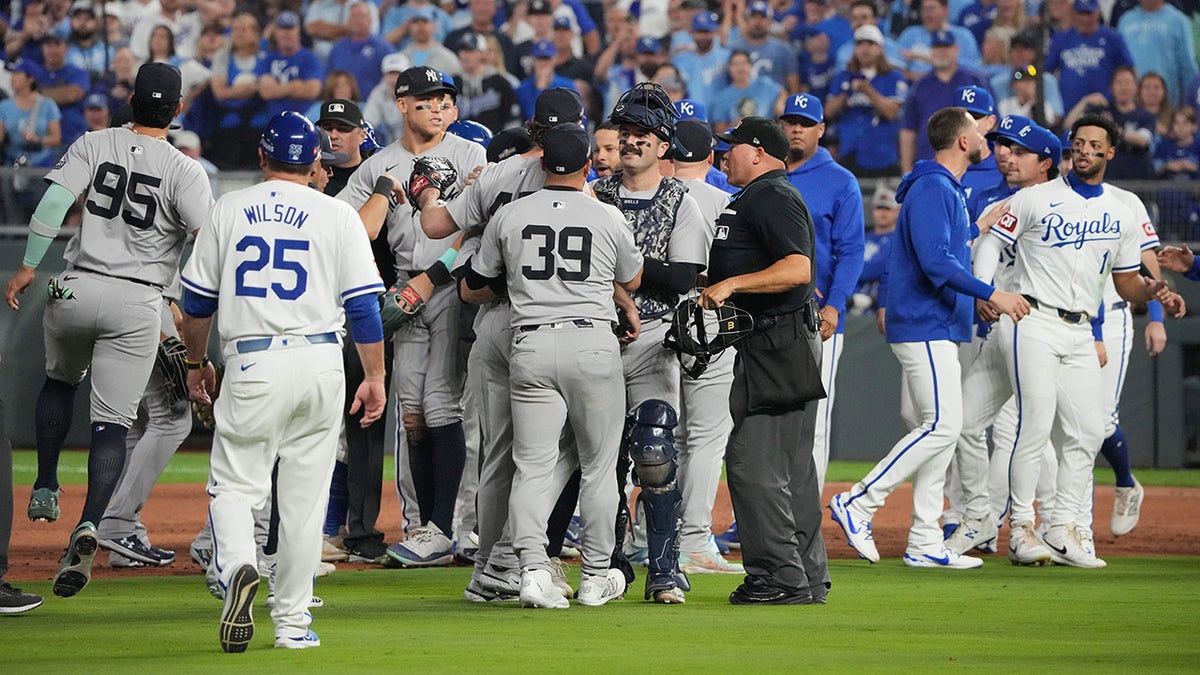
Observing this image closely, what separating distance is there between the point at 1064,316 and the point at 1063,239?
421 millimetres

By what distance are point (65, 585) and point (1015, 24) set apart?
38.4 ft

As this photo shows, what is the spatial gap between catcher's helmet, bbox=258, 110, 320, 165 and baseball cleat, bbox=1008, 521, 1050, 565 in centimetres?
475

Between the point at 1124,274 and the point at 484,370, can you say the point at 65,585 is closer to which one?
the point at 484,370

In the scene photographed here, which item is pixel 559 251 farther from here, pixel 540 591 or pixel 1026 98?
pixel 1026 98

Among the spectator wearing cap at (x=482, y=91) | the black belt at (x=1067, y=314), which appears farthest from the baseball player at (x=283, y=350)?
the spectator wearing cap at (x=482, y=91)

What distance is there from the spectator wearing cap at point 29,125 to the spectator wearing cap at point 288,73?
2172 mm

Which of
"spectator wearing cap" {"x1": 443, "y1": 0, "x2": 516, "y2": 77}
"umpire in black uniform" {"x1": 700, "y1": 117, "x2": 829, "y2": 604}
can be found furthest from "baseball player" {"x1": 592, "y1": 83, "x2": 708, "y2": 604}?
"spectator wearing cap" {"x1": 443, "y1": 0, "x2": 516, "y2": 77}

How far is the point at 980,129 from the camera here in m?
9.17

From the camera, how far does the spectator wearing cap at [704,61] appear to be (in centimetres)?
1585

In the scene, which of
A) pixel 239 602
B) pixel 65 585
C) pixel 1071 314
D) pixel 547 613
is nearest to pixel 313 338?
pixel 239 602

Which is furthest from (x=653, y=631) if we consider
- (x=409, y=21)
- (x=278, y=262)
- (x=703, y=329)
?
Answer: (x=409, y=21)

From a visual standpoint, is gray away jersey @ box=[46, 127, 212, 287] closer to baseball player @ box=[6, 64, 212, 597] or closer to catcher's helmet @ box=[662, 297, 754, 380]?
baseball player @ box=[6, 64, 212, 597]

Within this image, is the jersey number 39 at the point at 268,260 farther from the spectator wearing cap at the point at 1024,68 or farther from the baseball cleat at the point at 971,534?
the spectator wearing cap at the point at 1024,68

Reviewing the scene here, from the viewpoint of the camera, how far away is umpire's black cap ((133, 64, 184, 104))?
7.09m
